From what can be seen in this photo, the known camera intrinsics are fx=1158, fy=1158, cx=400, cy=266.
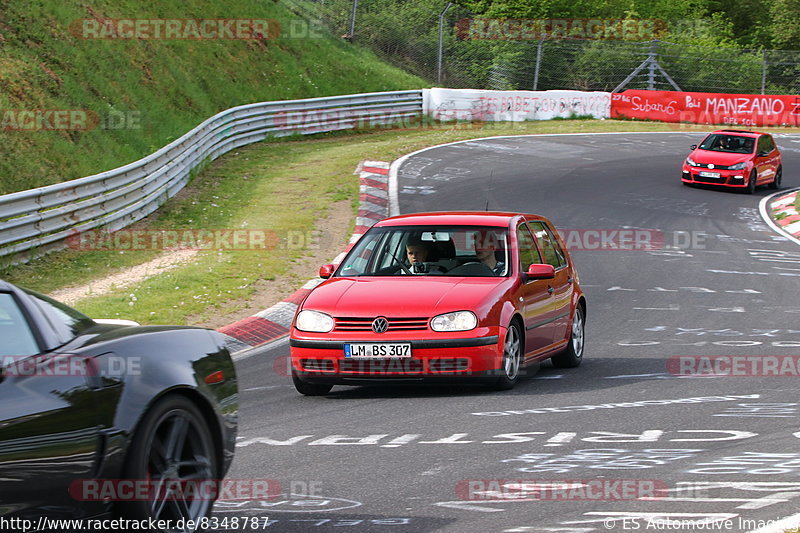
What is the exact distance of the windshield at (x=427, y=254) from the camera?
10023 mm

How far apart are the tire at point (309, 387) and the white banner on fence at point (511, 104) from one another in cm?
2947

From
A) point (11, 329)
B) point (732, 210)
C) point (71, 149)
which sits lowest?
point (732, 210)

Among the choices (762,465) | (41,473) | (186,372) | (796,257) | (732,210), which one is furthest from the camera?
(732,210)

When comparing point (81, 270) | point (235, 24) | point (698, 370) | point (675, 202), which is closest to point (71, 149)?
point (81, 270)

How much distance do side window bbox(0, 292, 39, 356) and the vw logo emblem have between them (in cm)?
477

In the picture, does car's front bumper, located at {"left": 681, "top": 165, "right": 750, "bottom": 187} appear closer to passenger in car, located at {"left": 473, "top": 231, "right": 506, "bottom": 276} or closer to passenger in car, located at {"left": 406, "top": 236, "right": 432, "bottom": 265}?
passenger in car, located at {"left": 473, "top": 231, "right": 506, "bottom": 276}

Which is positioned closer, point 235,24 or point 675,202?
point 675,202

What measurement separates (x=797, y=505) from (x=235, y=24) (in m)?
34.6

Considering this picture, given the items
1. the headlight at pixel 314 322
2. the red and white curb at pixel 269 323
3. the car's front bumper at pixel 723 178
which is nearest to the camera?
the headlight at pixel 314 322

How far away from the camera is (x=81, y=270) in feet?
52.6

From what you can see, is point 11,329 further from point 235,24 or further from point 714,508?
point 235,24

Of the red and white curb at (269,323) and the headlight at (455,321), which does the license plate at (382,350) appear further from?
the red and white curb at (269,323)

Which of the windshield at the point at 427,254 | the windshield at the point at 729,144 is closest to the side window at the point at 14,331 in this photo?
the windshield at the point at 427,254

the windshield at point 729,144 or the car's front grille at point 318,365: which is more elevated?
the car's front grille at point 318,365
